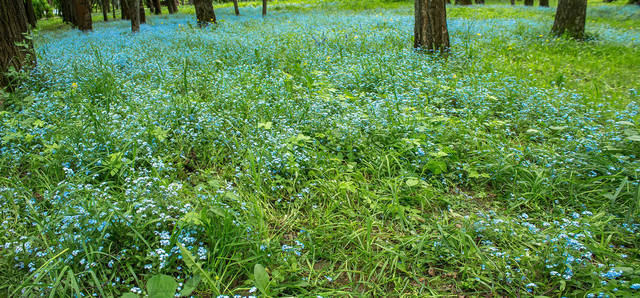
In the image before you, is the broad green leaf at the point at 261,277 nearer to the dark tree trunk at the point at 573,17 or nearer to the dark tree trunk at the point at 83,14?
the dark tree trunk at the point at 573,17

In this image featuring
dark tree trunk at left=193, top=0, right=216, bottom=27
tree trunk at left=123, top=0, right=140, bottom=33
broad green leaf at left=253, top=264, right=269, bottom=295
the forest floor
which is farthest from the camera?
dark tree trunk at left=193, top=0, right=216, bottom=27

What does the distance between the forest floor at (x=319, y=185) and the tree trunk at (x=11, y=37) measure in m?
0.30

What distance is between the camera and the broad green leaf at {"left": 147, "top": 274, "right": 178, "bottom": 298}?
6.56ft

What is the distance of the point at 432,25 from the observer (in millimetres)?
7250

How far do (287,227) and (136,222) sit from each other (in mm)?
1178

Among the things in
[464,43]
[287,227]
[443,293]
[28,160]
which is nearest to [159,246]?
[287,227]

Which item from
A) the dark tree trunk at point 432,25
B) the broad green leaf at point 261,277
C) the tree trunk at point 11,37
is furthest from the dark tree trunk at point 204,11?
the broad green leaf at point 261,277

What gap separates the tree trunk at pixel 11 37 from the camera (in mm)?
5262

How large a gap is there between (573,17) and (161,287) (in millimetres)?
11650

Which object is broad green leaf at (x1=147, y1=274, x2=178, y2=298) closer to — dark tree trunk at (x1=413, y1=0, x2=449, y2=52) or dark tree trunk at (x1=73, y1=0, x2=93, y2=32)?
dark tree trunk at (x1=413, y1=0, x2=449, y2=52)

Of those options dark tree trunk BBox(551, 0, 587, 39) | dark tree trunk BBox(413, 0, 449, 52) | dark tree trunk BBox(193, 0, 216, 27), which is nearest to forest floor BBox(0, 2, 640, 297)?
dark tree trunk BBox(413, 0, 449, 52)

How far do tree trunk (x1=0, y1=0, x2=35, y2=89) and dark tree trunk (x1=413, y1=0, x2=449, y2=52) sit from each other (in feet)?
24.2

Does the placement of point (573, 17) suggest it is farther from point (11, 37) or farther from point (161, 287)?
point (11, 37)

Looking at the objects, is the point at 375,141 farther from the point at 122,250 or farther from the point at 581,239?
the point at 122,250
